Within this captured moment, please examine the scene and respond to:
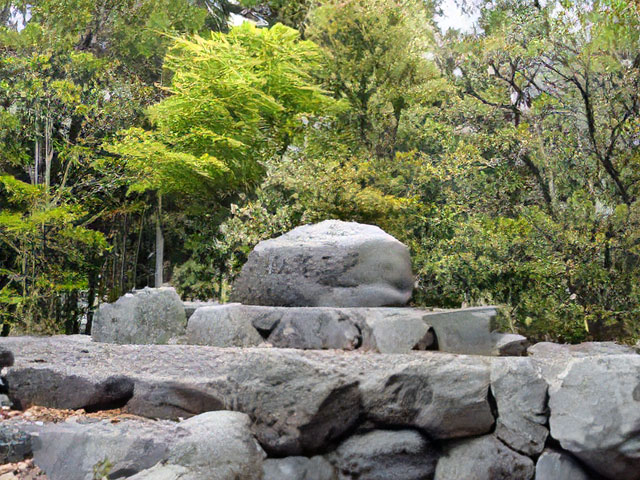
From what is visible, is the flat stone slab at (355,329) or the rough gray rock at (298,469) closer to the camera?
the rough gray rock at (298,469)

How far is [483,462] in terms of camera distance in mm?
4027

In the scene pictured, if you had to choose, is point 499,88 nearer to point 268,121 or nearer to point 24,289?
point 268,121

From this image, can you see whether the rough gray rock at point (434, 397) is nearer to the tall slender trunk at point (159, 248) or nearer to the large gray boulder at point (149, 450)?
the large gray boulder at point (149, 450)

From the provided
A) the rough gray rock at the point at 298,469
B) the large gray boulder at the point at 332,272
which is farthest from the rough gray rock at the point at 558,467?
the large gray boulder at the point at 332,272

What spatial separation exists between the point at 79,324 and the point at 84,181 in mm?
2169

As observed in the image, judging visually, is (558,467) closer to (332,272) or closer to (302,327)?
(302,327)

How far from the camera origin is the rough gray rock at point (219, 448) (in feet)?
12.1

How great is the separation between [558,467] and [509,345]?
0.93 metres

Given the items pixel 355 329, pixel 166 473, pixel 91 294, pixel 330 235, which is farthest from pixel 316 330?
pixel 91 294

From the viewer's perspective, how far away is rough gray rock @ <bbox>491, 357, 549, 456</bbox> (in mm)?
4047

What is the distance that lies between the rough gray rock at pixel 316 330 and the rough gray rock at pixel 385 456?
925 millimetres

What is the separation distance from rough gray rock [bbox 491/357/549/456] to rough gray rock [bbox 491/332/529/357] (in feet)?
1.05

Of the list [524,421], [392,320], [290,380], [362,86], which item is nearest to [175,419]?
[290,380]

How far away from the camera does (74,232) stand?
305 inches
